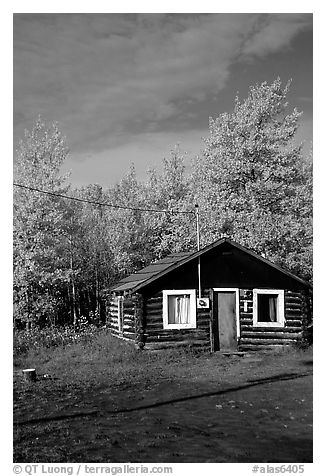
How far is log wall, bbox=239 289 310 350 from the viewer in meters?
15.6

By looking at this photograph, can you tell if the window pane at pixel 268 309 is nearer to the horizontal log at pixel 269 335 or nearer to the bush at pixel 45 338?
the horizontal log at pixel 269 335

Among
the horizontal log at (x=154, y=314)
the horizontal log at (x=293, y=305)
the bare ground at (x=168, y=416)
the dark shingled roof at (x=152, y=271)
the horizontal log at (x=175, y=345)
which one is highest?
the dark shingled roof at (x=152, y=271)

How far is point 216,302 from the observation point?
16672 mm

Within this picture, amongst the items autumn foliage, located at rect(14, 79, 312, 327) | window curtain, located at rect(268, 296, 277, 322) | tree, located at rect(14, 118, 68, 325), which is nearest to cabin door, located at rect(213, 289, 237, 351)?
window curtain, located at rect(268, 296, 277, 322)

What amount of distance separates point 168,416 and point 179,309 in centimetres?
591

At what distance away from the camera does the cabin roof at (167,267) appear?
1556cm

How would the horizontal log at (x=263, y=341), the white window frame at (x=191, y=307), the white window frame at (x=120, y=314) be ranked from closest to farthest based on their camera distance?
the horizontal log at (x=263, y=341), the white window frame at (x=191, y=307), the white window frame at (x=120, y=314)

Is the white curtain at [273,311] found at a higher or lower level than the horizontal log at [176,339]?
higher

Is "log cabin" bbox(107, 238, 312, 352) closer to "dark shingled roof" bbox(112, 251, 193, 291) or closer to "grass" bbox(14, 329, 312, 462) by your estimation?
"dark shingled roof" bbox(112, 251, 193, 291)

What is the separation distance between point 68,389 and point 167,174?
667 cm

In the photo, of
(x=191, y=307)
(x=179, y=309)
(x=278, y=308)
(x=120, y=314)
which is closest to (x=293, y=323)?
(x=278, y=308)

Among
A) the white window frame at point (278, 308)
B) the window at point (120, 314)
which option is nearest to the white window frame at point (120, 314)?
the window at point (120, 314)

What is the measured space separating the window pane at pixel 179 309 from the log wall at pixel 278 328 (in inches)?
60.7
